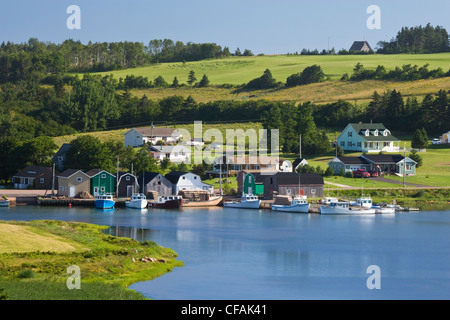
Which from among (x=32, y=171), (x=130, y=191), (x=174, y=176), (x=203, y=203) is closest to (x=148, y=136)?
(x=32, y=171)

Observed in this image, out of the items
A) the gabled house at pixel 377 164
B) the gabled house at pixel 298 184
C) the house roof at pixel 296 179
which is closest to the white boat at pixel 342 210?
the gabled house at pixel 298 184

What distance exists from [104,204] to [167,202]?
6.67 m

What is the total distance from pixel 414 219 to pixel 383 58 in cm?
12084

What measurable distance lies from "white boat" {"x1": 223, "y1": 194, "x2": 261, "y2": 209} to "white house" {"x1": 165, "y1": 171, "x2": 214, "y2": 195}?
14.6 feet

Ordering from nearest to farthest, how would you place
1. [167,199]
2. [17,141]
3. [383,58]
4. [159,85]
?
[167,199] → [17,141] → [159,85] → [383,58]

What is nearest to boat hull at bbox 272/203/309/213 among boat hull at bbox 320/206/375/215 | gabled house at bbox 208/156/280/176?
boat hull at bbox 320/206/375/215

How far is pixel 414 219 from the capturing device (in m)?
65.6

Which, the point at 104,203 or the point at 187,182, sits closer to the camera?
the point at 104,203

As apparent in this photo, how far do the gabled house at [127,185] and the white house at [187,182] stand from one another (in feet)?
11.9

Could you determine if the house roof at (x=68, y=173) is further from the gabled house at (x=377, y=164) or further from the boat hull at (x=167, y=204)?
the gabled house at (x=377, y=164)

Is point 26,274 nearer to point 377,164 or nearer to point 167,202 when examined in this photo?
point 167,202

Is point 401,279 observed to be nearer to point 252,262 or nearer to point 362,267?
point 362,267

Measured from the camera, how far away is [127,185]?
79.8 meters
